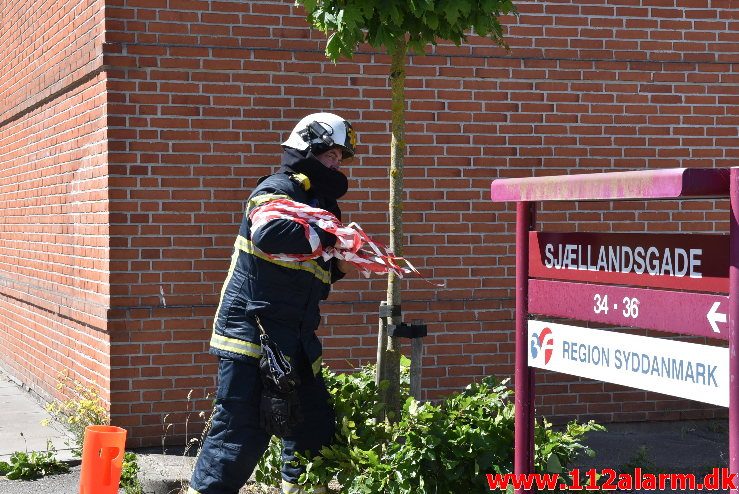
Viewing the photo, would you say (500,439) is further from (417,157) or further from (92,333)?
(92,333)

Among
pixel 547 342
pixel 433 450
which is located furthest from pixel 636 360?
pixel 433 450

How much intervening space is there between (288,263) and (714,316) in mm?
2127

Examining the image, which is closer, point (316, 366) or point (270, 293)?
point (270, 293)

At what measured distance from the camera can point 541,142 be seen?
8.15m

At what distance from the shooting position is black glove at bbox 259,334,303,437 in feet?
16.4

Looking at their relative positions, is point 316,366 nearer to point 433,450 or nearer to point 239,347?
→ point 239,347

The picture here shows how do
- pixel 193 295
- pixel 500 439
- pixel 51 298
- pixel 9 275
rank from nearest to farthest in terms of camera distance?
pixel 500 439
pixel 193 295
pixel 51 298
pixel 9 275

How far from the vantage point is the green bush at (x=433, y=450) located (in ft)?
16.4

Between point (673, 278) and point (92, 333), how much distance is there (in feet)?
16.7

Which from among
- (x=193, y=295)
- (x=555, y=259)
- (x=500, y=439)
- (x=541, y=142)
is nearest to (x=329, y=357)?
(x=193, y=295)

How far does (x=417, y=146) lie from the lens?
26.0 feet

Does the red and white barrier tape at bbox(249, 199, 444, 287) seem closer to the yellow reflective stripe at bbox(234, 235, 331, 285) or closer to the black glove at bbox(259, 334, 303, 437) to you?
the yellow reflective stripe at bbox(234, 235, 331, 285)

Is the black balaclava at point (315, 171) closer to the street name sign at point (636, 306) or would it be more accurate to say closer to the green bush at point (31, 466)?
the street name sign at point (636, 306)

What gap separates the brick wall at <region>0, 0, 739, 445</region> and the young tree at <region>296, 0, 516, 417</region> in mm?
1932
